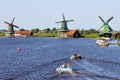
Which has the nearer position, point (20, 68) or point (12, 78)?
point (12, 78)

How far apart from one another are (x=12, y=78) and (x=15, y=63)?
28.4 meters

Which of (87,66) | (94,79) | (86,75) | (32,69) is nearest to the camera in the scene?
(94,79)

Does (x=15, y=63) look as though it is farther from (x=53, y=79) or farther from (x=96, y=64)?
(x=53, y=79)

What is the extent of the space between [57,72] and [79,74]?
585 cm

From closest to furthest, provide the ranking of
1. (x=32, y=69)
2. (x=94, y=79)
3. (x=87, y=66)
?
(x=94, y=79) → (x=32, y=69) → (x=87, y=66)

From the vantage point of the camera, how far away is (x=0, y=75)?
83.1 meters

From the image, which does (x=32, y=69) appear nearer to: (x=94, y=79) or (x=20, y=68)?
(x=20, y=68)

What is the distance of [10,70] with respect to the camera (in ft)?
300

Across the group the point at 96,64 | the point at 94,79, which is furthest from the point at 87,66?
the point at 94,79

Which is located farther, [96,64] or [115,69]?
[96,64]

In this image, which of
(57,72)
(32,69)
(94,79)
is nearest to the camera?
(94,79)

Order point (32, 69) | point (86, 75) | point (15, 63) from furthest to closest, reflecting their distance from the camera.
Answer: point (15, 63) < point (32, 69) < point (86, 75)

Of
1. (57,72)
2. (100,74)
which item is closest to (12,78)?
(57,72)

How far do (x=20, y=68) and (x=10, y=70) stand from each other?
4430mm
